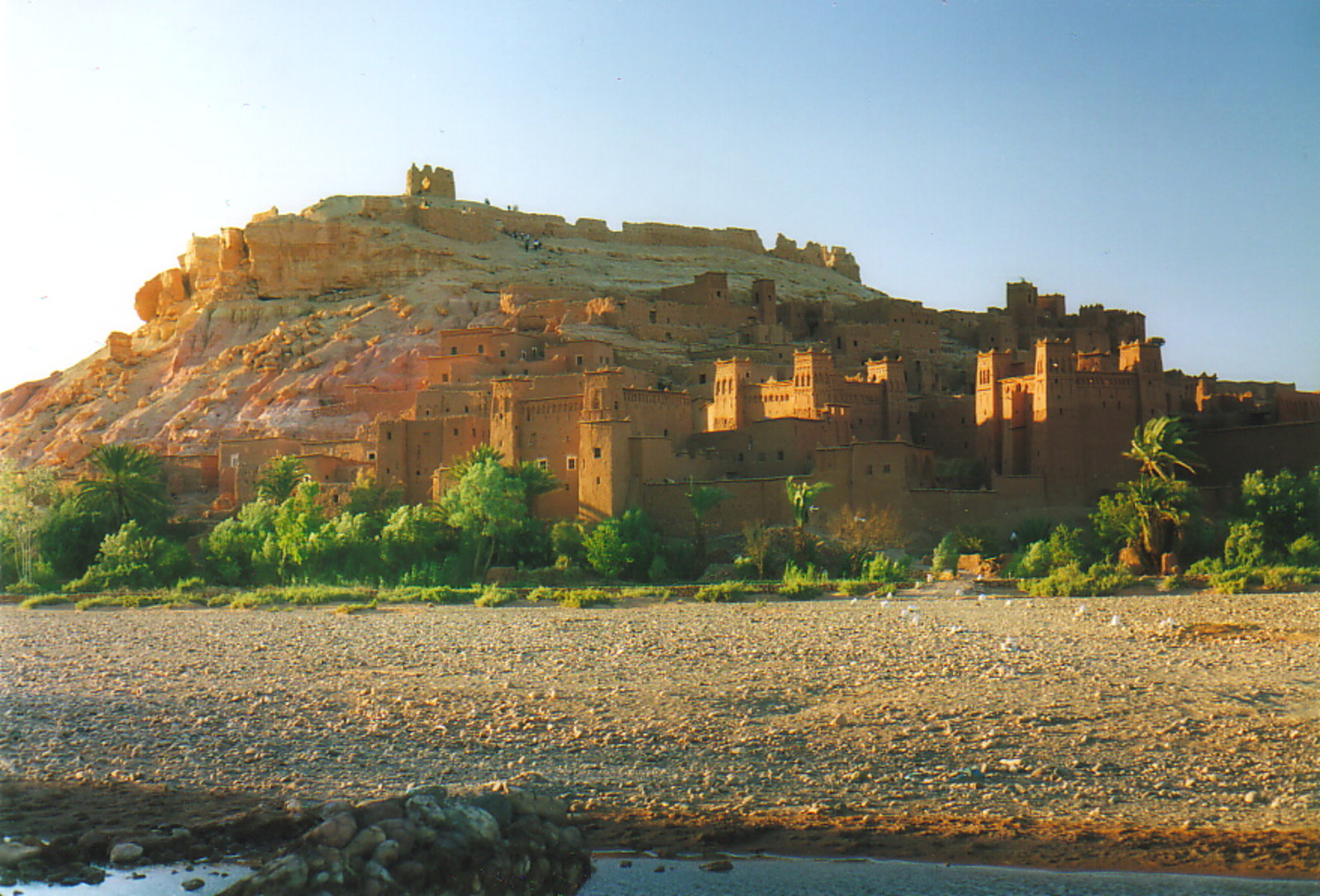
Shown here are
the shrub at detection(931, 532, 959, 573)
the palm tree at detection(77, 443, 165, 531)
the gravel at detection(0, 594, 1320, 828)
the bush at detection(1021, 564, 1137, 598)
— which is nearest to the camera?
the gravel at detection(0, 594, 1320, 828)

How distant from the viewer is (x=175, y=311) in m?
69.2

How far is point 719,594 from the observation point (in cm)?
2706

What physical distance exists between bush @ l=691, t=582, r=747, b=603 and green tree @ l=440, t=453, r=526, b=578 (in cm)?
851

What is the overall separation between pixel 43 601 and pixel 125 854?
23.5 meters

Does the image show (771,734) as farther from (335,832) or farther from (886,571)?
(886,571)

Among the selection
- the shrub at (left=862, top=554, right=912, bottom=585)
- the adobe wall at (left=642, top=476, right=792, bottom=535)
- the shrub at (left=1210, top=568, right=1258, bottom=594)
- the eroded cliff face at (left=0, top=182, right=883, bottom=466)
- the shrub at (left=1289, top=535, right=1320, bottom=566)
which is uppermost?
the eroded cliff face at (left=0, top=182, right=883, bottom=466)

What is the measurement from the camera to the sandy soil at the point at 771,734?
10.2m

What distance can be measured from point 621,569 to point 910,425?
12585mm

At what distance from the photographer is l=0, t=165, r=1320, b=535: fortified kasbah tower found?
122 feet

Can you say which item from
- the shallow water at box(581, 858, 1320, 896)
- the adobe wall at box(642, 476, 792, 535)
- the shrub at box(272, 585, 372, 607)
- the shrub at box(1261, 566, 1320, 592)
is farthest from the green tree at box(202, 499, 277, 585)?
the shallow water at box(581, 858, 1320, 896)

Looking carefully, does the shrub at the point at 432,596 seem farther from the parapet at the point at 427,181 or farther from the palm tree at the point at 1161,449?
the parapet at the point at 427,181

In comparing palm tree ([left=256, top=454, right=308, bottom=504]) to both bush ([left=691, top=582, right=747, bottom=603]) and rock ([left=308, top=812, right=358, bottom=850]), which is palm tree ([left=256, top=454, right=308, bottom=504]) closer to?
bush ([left=691, top=582, right=747, bottom=603])

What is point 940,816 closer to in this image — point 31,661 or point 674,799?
point 674,799

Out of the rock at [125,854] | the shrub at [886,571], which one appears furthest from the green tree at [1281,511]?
the rock at [125,854]
